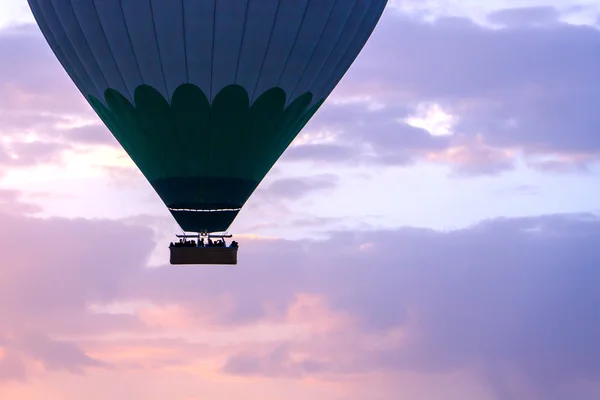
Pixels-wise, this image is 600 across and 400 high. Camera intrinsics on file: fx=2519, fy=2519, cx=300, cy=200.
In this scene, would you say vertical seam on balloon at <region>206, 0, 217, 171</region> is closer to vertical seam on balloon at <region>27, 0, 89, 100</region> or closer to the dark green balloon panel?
the dark green balloon panel

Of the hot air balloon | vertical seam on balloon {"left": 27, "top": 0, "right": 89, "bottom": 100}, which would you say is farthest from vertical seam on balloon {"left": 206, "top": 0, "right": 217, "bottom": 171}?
vertical seam on balloon {"left": 27, "top": 0, "right": 89, "bottom": 100}

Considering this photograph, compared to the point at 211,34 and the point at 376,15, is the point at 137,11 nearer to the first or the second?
the point at 211,34

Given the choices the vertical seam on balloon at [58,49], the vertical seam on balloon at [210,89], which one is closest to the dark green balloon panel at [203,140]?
the vertical seam on balloon at [210,89]

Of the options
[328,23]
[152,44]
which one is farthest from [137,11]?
[328,23]

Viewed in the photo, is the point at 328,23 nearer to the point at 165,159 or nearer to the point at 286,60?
the point at 286,60

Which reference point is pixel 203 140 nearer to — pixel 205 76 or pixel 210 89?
pixel 210 89
